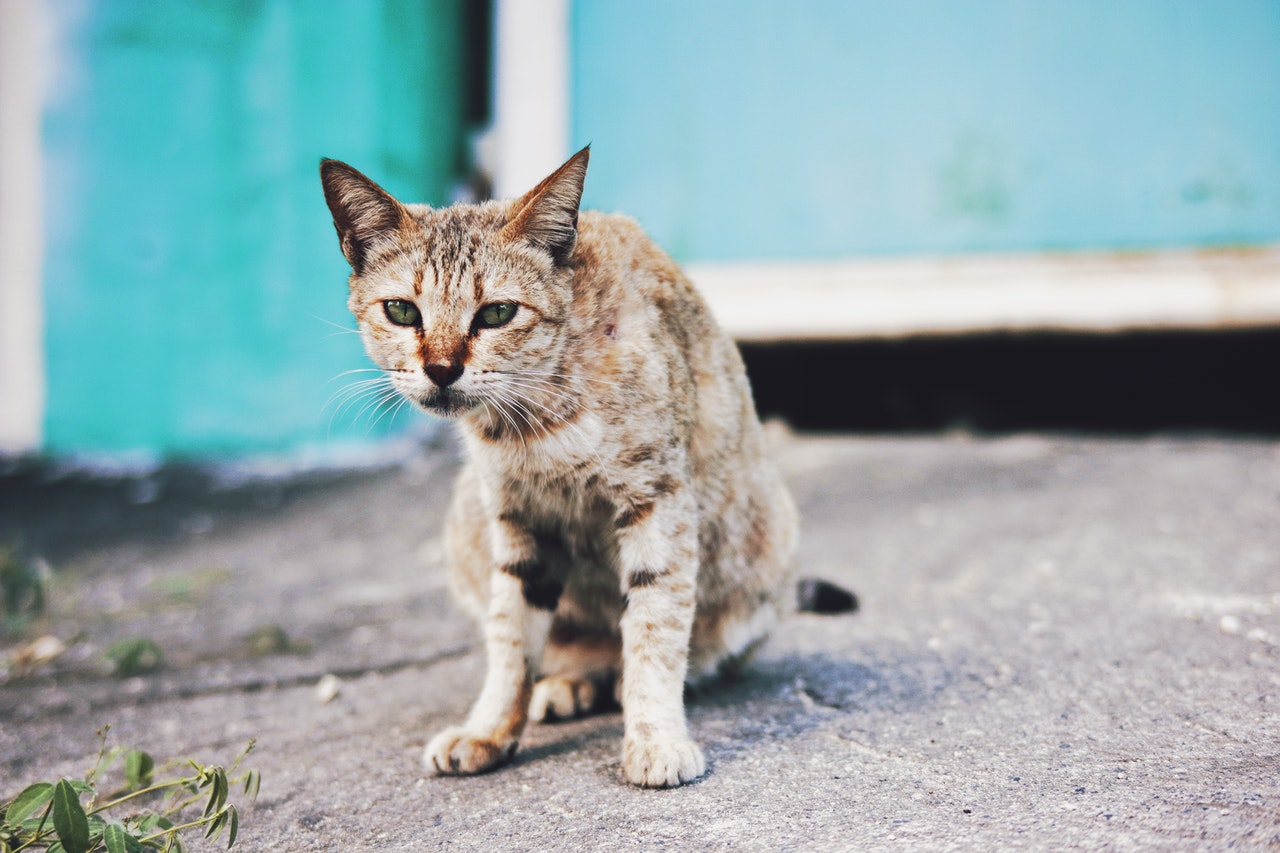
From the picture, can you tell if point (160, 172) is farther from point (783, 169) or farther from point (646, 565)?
point (646, 565)

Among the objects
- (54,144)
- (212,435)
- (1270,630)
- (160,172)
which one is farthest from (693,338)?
(54,144)

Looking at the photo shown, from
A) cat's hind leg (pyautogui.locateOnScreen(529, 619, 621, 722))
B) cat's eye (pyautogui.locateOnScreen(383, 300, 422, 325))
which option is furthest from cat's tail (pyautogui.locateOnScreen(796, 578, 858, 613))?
cat's eye (pyautogui.locateOnScreen(383, 300, 422, 325))

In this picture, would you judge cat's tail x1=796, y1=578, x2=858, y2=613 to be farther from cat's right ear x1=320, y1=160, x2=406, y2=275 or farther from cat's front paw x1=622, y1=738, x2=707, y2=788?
cat's right ear x1=320, y1=160, x2=406, y2=275

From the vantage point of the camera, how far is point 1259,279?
4.35 metres

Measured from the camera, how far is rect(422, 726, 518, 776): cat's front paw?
73.0 inches

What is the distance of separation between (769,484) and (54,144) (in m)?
5.37

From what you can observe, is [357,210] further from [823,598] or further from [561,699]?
[823,598]

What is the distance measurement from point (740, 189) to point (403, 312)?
3683mm

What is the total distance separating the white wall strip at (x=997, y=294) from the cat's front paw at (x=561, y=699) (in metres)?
3.11

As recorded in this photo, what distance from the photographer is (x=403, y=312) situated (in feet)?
6.12

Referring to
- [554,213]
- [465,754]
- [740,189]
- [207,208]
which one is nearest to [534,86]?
[740,189]

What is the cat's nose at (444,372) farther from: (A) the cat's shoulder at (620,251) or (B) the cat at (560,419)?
(A) the cat's shoulder at (620,251)

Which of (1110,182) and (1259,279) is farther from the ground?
(1110,182)

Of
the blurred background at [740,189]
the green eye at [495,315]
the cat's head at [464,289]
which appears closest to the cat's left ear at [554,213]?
the cat's head at [464,289]
